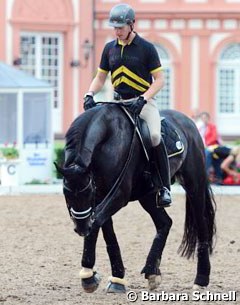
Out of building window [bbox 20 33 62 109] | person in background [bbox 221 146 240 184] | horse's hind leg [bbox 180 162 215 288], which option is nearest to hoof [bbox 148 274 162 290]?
horse's hind leg [bbox 180 162 215 288]

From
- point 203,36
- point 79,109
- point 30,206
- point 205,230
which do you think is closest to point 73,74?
point 79,109

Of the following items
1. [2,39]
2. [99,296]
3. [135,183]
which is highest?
[2,39]

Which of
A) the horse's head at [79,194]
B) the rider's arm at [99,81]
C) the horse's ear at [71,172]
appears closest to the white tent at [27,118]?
the rider's arm at [99,81]

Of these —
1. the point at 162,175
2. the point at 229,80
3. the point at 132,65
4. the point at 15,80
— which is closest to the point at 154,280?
the point at 162,175

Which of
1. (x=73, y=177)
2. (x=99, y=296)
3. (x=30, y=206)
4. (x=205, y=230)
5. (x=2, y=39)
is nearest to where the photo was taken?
(x=73, y=177)

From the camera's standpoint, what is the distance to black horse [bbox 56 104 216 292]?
860cm

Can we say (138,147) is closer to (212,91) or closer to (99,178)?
(99,178)

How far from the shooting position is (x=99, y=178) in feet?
29.2

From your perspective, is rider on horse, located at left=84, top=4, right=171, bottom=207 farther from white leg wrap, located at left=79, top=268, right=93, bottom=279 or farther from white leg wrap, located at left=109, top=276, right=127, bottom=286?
white leg wrap, located at left=79, top=268, right=93, bottom=279

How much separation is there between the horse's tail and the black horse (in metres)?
0.01

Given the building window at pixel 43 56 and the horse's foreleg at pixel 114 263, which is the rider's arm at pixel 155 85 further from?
the building window at pixel 43 56

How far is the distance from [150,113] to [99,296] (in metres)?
1.52

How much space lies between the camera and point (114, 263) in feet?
30.8

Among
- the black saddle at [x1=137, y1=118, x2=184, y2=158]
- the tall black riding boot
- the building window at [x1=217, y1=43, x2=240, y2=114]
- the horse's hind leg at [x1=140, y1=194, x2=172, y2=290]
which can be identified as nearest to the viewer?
the horse's hind leg at [x1=140, y1=194, x2=172, y2=290]
